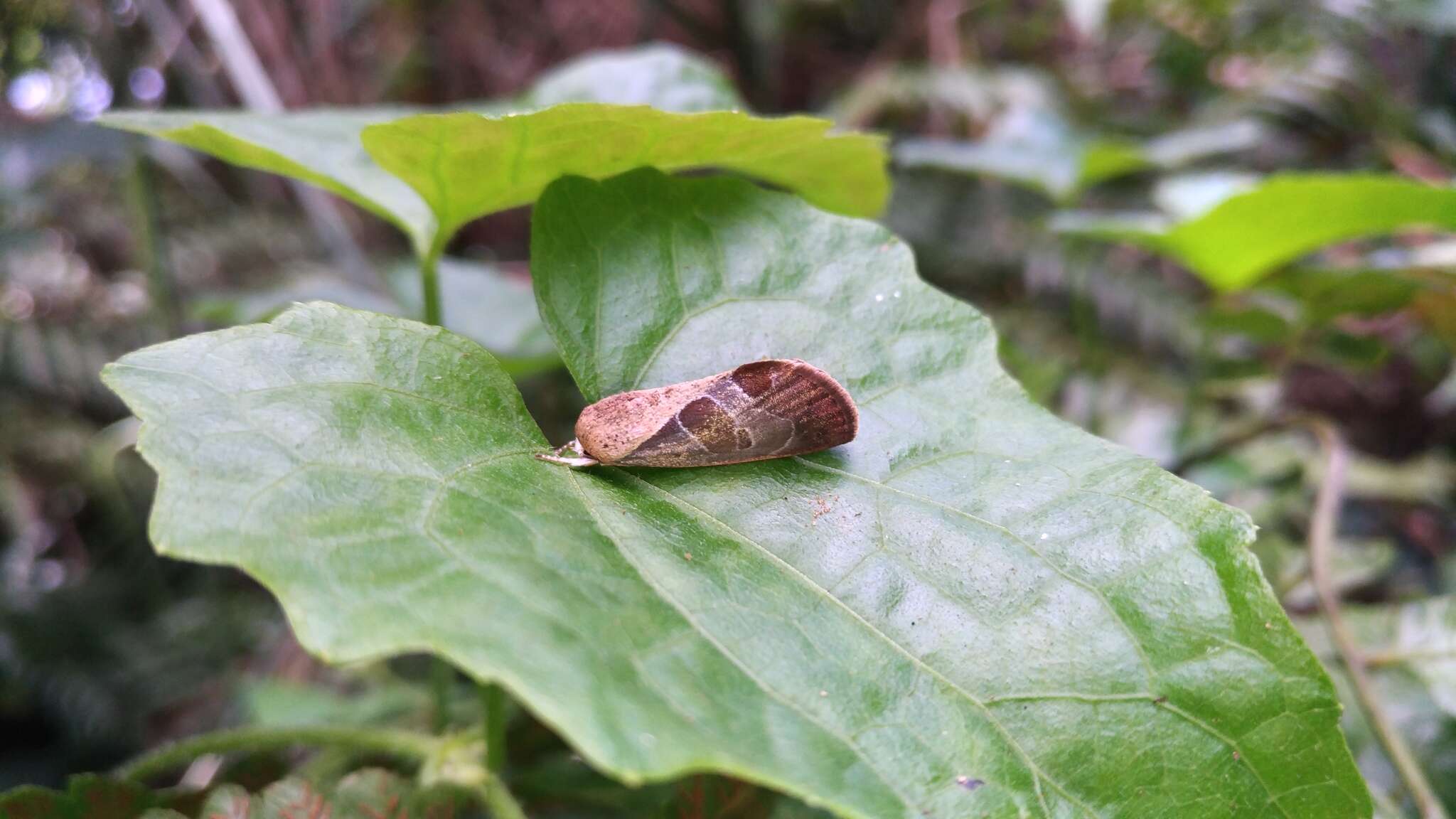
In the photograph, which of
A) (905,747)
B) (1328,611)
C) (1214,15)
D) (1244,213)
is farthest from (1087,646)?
(1214,15)

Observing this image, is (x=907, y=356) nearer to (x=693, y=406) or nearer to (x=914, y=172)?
(x=693, y=406)

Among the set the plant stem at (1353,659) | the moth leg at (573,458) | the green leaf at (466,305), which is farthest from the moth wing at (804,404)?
the plant stem at (1353,659)

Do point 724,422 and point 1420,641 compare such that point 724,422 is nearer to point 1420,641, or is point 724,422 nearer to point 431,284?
point 431,284

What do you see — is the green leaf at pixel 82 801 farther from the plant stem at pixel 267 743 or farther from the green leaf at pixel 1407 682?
the green leaf at pixel 1407 682

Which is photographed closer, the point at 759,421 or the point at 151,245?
the point at 759,421

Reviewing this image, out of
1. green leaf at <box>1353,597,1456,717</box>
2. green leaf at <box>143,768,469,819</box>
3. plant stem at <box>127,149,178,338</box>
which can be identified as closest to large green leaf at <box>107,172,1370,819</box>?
green leaf at <box>143,768,469,819</box>

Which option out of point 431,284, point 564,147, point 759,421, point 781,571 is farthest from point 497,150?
point 781,571
